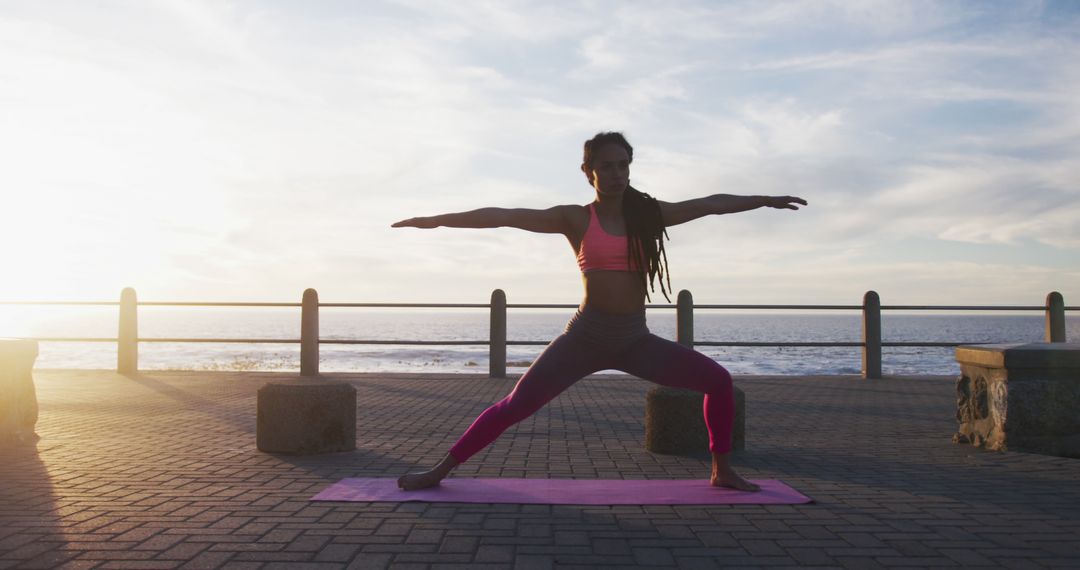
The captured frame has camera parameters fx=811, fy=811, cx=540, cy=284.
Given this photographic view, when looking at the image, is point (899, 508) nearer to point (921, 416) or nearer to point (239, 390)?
point (921, 416)

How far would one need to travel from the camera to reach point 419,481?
4703mm

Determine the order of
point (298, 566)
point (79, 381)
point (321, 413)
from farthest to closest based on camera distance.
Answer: point (79, 381) → point (321, 413) → point (298, 566)

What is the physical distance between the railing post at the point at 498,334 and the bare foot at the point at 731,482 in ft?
29.0

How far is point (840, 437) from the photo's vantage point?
23.4 feet

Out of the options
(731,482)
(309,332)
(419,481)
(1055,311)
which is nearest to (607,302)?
(731,482)

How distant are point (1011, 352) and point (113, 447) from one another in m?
6.96

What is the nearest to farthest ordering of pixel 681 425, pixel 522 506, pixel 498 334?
pixel 522 506, pixel 681 425, pixel 498 334

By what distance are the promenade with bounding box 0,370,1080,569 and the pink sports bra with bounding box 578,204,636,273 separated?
1.30 meters

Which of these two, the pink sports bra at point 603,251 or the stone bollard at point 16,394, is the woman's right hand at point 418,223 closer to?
the pink sports bra at point 603,251

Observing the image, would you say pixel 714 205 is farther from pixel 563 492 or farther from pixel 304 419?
pixel 304 419

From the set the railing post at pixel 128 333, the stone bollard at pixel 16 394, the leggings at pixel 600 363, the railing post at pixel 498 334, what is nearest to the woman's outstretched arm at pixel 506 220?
the leggings at pixel 600 363

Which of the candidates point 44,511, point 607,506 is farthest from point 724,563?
point 44,511

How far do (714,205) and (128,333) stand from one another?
41.5ft

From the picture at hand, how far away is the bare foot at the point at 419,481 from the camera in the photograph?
4.68 meters
